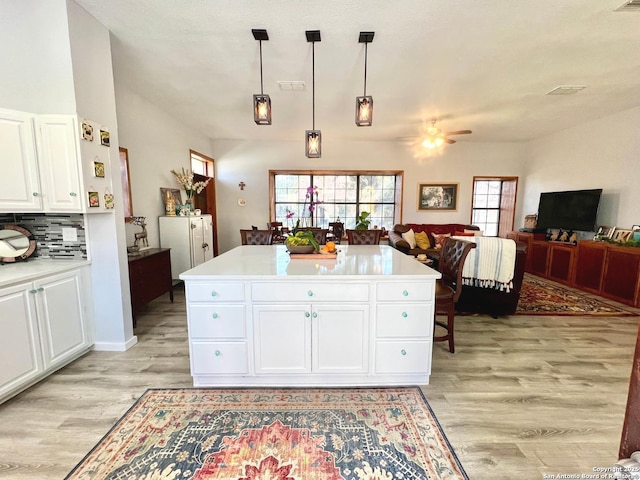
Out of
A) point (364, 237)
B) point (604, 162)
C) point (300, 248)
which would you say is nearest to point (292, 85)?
point (364, 237)

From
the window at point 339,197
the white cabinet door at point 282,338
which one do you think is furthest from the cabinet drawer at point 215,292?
the window at point 339,197

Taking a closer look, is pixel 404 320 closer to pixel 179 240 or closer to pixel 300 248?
pixel 300 248

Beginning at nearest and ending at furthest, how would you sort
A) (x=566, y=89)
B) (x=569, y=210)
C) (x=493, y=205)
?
(x=566, y=89) < (x=569, y=210) < (x=493, y=205)

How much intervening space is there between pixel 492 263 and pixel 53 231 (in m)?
4.47

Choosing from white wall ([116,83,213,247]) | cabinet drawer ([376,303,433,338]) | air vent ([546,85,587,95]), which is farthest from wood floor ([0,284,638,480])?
air vent ([546,85,587,95])

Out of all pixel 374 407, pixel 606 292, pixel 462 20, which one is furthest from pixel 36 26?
pixel 606 292

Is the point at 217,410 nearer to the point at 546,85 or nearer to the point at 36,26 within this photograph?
the point at 36,26

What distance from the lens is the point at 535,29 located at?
2.41 metres

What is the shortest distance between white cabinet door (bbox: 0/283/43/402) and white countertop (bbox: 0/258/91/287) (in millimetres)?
61

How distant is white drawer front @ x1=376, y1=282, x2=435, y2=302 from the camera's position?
1.94 metres

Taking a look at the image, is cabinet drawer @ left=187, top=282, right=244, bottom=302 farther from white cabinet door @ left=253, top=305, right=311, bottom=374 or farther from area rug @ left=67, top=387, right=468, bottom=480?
area rug @ left=67, top=387, right=468, bottom=480

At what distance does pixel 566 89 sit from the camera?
3658 mm

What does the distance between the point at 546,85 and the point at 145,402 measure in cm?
540

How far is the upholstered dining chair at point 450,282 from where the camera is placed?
2490mm
